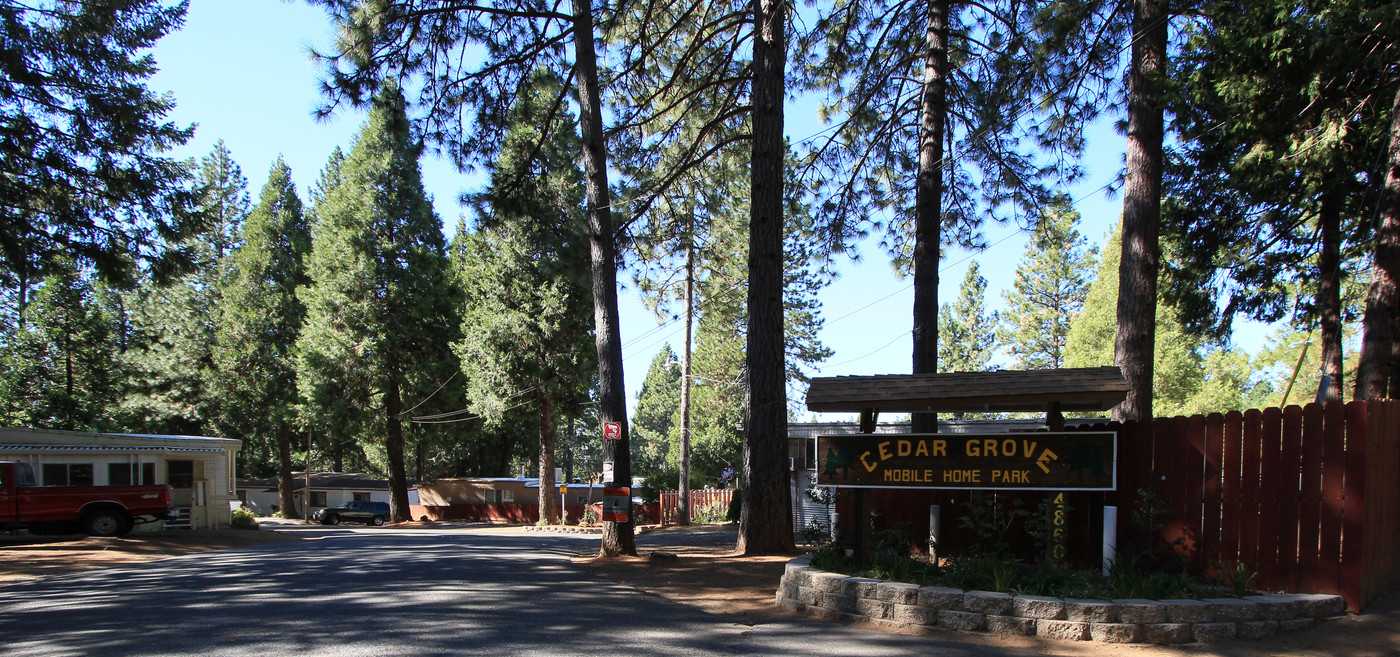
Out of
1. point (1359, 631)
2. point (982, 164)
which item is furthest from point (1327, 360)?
point (1359, 631)

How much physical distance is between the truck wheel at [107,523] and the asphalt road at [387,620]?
29.6 feet

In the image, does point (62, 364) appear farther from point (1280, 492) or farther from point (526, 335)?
point (1280, 492)

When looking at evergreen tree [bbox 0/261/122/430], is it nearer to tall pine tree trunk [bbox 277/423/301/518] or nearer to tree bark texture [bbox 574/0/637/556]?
tall pine tree trunk [bbox 277/423/301/518]

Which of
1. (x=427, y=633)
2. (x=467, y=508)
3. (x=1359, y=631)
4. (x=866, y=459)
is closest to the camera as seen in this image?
(x=1359, y=631)

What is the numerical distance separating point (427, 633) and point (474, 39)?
36.5 feet

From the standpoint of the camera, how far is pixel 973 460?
27.4 feet

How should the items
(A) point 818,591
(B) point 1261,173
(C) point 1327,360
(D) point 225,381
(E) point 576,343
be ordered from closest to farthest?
1. (A) point 818,591
2. (B) point 1261,173
3. (C) point 1327,360
4. (E) point 576,343
5. (D) point 225,381

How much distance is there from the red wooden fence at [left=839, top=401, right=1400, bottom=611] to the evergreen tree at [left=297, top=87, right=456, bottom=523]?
30.7 m

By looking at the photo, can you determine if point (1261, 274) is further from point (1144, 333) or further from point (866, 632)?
point (866, 632)

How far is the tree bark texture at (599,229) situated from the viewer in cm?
1384

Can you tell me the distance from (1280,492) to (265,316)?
38829 mm

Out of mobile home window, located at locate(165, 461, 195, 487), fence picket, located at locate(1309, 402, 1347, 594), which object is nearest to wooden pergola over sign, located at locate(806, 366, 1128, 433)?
fence picket, located at locate(1309, 402, 1347, 594)

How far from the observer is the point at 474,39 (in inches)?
586

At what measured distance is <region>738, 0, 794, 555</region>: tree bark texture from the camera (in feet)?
41.3
